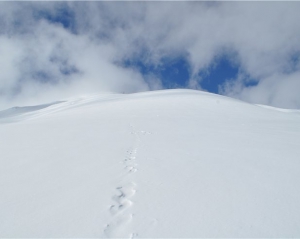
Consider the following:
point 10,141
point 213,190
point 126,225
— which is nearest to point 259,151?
point 213,190

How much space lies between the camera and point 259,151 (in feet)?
18.9

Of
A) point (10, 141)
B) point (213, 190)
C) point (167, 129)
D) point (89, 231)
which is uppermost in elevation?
point (167, 129)

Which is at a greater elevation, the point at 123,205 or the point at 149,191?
the point at 149,191

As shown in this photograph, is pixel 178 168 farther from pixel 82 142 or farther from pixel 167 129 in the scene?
pixel 167 129

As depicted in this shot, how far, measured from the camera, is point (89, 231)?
91.5 inches

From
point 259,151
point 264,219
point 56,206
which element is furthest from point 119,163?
point 259,151

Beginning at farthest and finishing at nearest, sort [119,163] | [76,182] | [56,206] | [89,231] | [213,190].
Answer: [119,163]
[76,182]
[213,190]
[56,206]
[89,231]

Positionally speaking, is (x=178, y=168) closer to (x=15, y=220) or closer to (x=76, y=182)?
(x=76, y=182)

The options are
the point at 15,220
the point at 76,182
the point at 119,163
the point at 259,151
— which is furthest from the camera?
the point at 259,151

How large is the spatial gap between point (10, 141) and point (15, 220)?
217 inches

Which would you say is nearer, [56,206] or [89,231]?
[89,231]

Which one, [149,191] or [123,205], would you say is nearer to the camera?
[123,205]

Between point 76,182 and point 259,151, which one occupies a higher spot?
point 259,151

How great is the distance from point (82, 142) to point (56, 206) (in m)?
4.05
